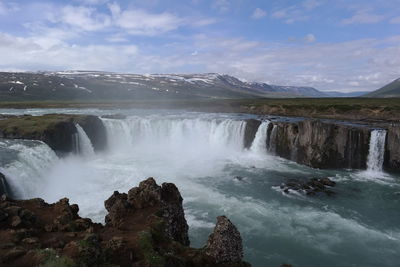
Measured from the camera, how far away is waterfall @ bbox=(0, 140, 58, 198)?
31281mm

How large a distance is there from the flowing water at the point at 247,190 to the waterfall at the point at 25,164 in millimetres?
114

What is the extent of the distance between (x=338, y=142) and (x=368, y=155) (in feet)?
14.8

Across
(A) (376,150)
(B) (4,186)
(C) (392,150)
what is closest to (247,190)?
(A) (376,150)

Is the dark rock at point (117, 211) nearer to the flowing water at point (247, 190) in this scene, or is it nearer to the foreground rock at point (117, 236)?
the foreground rock at point (117, 236)

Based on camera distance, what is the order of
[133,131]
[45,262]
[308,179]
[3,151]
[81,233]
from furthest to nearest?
[133,131] < [308,179] < [3,151] < [81,233] < [45,262]

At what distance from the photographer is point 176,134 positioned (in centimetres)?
6525

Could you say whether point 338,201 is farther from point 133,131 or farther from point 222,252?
point 133,131

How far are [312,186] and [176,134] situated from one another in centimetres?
3338

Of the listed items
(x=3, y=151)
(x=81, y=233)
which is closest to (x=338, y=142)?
(x=81, y=233)

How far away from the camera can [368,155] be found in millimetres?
47031

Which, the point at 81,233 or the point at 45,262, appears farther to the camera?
the point at 81,233

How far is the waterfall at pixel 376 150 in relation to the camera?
46344 millimetres

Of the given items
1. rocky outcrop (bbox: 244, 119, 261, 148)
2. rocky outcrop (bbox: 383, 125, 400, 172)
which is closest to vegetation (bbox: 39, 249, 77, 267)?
rocky outcrop (bbox: 383, 125, 400, 172)

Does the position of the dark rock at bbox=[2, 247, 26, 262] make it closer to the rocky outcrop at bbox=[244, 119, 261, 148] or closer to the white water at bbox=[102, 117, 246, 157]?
the white water at bbox=[102, 117, 246, 157]
